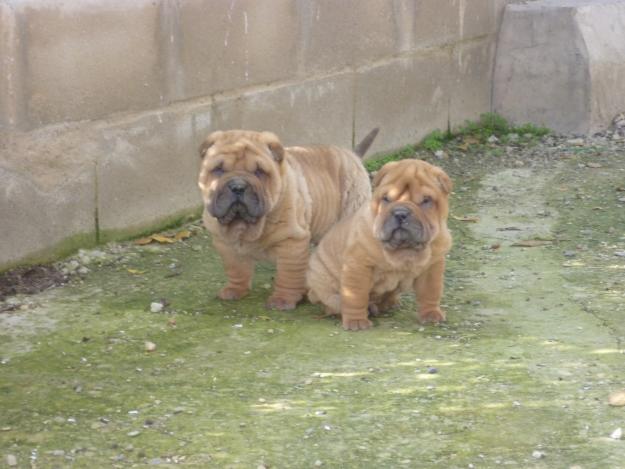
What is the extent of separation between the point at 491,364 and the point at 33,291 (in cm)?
270

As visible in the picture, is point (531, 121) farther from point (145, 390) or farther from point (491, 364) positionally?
point (145, 390)

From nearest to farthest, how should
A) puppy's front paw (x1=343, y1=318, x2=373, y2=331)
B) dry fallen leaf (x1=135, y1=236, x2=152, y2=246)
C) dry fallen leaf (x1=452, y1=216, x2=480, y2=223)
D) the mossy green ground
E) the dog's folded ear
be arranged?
the mossy green ground < puppy's front paw (x1=343, y1=318, x2=373, y2=331) < the dog's folded ear < dry fallen leaf (x1=135, y1=236, x2=152, y2=246) < dry fallen leaf (x1=452, y1=216, x2=480, y2=223)

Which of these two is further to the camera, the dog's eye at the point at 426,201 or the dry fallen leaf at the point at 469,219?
the dry fallen leaf at the point at 469,219

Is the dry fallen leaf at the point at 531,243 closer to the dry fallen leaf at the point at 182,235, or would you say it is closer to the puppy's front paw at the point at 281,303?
the puppy's front paw at the point at 281,303

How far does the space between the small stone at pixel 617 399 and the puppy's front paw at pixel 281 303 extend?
202 centimetres

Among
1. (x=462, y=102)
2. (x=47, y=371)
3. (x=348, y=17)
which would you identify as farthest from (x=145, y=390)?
(x=462, y=102)

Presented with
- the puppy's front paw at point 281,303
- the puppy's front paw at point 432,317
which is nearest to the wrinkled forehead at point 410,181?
the puppy's front paw at point 432,317

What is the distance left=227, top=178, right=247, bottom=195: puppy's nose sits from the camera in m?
6.47

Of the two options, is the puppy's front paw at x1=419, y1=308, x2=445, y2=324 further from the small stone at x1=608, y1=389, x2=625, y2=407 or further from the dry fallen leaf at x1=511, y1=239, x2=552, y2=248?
the dry fallen leaf at x1=511, y1=239, x2=552, y2=248

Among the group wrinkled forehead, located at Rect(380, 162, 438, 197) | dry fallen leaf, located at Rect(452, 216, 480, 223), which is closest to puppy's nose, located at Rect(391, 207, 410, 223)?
wrinkled forehead, located at Rect(380, 162, 438, 197)

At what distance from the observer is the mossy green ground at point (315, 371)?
489cm

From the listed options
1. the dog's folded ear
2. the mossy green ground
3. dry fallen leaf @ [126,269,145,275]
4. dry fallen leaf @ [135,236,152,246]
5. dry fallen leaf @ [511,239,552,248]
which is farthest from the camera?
dry fallen leaf @ [511,239,552,248]

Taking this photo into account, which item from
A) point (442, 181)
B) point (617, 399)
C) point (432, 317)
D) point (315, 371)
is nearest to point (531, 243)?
point (432, 317)

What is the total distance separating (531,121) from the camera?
10883 mm
